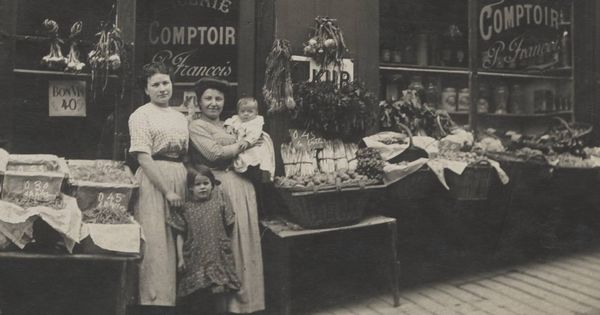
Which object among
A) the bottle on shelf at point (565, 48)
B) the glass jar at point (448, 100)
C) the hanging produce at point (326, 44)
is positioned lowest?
the glass jar at point (448, 100)

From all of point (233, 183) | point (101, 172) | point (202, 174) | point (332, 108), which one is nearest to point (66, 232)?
point (101, 172)

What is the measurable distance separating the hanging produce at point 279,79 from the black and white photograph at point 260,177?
2 cm

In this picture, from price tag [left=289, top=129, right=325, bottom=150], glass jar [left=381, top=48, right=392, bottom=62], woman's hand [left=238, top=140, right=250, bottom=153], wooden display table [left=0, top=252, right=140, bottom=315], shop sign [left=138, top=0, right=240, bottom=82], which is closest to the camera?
wooden display table [left=0, top=252, right=140, bottom=315]

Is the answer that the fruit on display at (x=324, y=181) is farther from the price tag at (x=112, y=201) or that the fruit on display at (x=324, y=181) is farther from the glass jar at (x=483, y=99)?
the glass jar at (x=483, y=99)

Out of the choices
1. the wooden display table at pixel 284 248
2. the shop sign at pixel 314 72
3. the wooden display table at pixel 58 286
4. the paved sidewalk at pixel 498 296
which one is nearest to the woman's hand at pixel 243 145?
the wooden display table at pixel 284 248

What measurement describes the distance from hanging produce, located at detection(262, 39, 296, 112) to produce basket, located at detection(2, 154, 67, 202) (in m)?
1.79

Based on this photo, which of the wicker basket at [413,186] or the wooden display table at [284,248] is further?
the wicker basket at [413,186]

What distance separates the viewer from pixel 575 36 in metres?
7.29

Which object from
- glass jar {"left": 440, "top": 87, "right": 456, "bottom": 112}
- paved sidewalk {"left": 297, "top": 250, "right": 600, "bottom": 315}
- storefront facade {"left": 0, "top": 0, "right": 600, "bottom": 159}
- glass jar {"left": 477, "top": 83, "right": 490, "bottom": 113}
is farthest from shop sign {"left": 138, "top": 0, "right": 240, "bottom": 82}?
glass jar {"left": 477, "top": 83, "right": 490, "bottom": 113}

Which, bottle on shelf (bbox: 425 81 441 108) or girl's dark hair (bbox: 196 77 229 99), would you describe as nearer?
girl's dark hair (bbox: 196 77 229 99)

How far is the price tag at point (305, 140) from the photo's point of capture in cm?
488

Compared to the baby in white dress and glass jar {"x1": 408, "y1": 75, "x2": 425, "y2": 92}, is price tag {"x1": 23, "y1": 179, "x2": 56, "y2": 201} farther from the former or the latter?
glass jar {"x1": 408, "y1": 75, "x2": 425, "y2": 92}

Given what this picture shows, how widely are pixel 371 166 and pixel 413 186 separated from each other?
0.55 m

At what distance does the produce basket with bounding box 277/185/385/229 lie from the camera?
4.31 m
